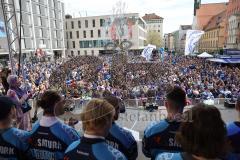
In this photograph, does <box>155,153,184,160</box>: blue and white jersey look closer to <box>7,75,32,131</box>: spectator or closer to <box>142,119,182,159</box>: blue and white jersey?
<box>142,119,182,159</box>: blue and white jersey

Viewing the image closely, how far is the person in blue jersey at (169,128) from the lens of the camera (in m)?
2.65

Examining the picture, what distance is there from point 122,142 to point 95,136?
780 millimetres

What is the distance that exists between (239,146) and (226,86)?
14.1m

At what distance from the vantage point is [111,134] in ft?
9.06

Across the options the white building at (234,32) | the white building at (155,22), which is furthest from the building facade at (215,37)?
the white building at (155,22)

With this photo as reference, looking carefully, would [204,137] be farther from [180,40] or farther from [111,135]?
[180,40]

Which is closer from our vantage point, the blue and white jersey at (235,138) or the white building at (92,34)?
the blue and white jersey at (235,138)

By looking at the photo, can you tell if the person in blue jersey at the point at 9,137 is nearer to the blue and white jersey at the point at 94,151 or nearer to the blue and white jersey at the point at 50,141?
the blue and white jersey at the point at 50,141

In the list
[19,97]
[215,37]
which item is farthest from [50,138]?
[215,37]

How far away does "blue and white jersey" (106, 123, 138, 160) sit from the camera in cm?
273

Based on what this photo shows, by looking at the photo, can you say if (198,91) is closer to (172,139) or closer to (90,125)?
(172,139)

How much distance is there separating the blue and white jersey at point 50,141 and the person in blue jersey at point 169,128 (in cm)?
89

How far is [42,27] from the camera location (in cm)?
5828

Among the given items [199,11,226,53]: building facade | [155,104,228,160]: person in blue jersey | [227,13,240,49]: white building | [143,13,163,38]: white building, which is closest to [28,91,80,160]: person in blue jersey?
[155,104,228,160]: person in blue jersey
